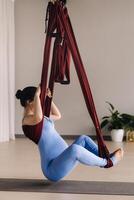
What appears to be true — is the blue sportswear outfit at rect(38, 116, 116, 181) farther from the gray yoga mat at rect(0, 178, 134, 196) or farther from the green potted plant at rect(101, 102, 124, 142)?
the green potted plant at rect(101, 102, 124, 142)

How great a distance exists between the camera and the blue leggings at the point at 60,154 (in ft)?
12.3

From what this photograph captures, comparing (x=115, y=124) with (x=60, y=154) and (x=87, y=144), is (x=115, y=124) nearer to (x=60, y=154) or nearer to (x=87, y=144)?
(x=87, y=144)

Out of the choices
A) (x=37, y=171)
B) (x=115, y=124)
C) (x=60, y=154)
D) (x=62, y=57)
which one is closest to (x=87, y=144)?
(x=60, y=154)

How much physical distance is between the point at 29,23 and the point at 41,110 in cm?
458

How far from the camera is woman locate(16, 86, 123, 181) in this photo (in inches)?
147

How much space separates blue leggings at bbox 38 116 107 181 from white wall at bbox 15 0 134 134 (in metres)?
4.03

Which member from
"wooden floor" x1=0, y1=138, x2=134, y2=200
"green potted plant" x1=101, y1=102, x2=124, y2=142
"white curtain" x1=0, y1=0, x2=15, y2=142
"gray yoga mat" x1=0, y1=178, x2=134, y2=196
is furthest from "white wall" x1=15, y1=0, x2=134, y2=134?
"gray yoga mat" x1=0, y1=178, x2=134, y2=196

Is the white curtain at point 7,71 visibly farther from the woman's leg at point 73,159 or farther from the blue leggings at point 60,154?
the woman's leg at point 73,159

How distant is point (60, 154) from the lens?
151 inches

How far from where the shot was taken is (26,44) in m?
8.16

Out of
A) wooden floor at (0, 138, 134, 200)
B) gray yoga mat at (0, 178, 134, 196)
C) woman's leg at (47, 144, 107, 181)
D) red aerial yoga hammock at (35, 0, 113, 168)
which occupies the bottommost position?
wooden floor at (0, 138, 134, 200)

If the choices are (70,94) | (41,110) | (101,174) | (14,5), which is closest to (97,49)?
(70,94)

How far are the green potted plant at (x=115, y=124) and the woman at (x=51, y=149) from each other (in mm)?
3769

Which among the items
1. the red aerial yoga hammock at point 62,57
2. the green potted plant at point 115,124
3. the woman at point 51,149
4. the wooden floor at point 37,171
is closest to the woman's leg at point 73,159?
the woman at point 51,149
